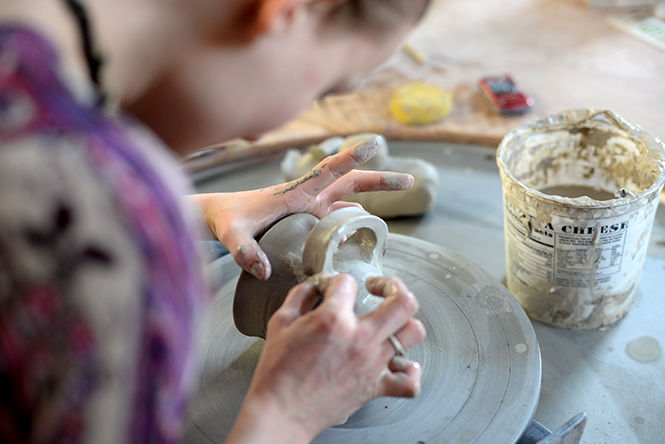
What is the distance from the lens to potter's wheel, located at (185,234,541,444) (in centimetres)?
114

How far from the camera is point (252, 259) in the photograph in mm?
1226

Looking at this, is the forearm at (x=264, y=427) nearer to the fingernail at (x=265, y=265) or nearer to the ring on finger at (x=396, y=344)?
the ring on finger at (x=396, y=344)

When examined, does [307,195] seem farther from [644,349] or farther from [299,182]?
[644,349]

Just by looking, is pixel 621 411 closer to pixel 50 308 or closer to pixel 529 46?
pixel 50 308

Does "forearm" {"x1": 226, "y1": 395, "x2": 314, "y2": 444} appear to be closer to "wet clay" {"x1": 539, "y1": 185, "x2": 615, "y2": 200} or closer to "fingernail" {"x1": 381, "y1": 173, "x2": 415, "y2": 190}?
"fingernail" {"x1": 381, "y1": 173, "x2": 415, "y2": 190}

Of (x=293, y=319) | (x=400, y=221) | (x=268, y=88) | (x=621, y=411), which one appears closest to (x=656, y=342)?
(x=621, y=411)

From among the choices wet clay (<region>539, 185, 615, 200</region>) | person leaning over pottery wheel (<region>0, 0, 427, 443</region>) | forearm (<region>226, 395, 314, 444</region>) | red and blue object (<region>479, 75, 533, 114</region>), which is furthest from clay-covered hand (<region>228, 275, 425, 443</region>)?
red and blue object (<region>479, 75, 533, 114</region>)

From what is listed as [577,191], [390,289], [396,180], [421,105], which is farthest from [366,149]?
[421,105]

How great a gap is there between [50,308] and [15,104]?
0.17 metres

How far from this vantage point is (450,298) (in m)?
1.39

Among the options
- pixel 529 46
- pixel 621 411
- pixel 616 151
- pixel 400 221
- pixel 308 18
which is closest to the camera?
pixel 308 18

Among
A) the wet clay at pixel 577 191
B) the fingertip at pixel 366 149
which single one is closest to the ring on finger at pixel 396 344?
the fingertip at pixel 366 149

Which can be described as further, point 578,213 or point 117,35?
point 578,213

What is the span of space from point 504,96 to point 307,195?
128 centimetres
